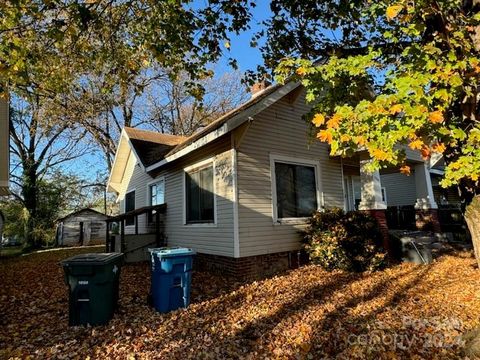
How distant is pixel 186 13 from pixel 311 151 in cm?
535

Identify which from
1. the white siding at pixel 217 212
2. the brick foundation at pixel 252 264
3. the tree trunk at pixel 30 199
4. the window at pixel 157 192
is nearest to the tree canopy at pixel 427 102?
the white siding at pixel 217 212

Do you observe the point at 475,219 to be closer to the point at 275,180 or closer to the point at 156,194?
the point at 275,180

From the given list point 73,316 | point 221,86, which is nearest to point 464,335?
point 73,316

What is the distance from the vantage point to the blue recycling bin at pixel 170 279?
5465mm

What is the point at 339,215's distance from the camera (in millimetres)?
8531

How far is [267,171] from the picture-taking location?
8.52 m

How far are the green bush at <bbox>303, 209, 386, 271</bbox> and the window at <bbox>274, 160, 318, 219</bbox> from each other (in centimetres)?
72

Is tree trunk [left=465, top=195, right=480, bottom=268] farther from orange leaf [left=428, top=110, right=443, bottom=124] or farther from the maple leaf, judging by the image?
the maple leaf

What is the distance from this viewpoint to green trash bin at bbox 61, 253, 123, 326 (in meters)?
4.84

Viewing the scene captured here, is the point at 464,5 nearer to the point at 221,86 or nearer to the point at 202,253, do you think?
the point at 202,253

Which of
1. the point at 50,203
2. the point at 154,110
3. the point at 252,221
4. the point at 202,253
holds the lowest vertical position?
the point at 202,253

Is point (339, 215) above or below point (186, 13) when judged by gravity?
below

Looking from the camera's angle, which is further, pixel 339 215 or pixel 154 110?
pixel 154 110

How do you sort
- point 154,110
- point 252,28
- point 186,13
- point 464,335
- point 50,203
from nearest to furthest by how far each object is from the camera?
point 464,335, point 186,13, point 252,28, point 50,203, point 154,110
